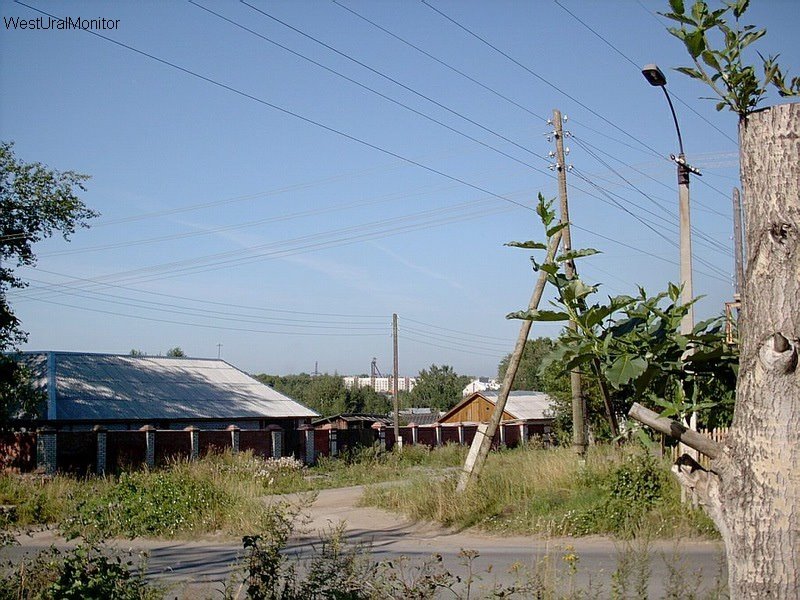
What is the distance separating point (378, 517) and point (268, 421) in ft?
A: 70.7

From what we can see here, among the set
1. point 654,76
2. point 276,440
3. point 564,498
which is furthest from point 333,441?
point 654,76

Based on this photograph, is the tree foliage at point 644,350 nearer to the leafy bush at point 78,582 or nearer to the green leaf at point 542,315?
the green leaf at point 542,315

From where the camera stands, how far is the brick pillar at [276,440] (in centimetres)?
3238

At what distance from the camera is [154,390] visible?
1406 inches

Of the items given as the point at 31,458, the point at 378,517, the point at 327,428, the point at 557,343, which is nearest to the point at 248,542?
the point at 557,343

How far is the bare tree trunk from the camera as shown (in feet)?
7.35

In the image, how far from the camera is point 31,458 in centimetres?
2555

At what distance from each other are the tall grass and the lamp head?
581 cm

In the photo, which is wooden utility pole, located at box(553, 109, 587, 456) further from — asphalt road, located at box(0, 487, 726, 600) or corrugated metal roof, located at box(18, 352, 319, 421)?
corrugated metal roof, located at box(18, 352, 319, 421)

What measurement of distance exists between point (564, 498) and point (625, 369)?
42.8ft

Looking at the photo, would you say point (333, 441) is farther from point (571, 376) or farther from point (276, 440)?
point (571, 376)

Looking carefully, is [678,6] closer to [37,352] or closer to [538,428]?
[37,352]

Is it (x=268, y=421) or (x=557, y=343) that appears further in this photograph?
(x=268, y=421)

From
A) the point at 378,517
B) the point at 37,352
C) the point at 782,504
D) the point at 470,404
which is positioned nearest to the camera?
the point at 782,504
